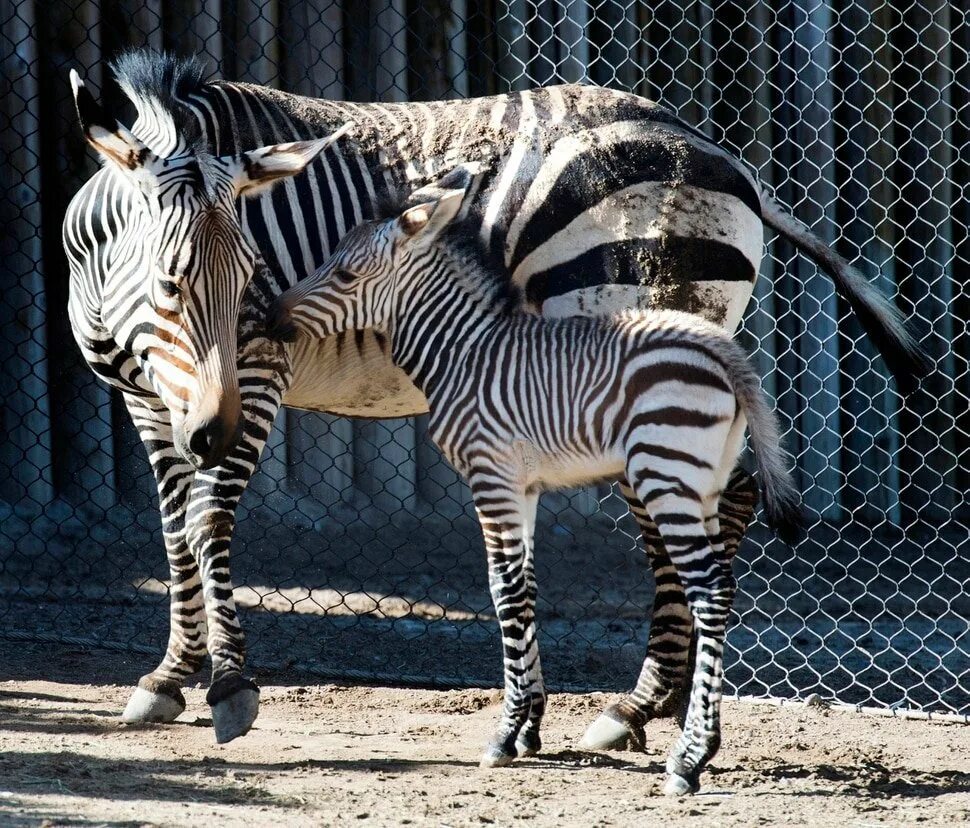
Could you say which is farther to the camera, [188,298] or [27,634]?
[27,634]

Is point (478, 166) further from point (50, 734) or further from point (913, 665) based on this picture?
point (913, 665)


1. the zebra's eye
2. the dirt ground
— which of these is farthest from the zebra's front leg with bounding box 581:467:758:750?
the zebra's eye

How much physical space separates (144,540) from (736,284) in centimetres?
424

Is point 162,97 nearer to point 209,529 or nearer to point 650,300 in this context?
point 209,529

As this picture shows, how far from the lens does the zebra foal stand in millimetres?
4086

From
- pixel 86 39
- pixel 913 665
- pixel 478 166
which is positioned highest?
pixel 86 39

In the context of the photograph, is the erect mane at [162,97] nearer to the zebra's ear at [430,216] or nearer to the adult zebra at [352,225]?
the adult zebra at [352,225]

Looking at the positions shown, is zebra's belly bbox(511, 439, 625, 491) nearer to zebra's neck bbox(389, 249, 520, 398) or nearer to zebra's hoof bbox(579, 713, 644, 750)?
zebra's neck bbox(389, 249, 520, 398)

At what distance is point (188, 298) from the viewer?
423 centimetres

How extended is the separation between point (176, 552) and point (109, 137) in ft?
5.59

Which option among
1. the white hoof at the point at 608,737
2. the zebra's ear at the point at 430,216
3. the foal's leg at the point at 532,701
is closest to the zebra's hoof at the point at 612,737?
the white hoof at the point at 608,737

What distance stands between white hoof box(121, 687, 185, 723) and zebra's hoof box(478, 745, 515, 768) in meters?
1.37

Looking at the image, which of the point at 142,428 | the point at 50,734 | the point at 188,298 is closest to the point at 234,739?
the point at 50,734

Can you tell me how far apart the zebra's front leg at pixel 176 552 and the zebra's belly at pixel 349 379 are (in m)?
0.51
